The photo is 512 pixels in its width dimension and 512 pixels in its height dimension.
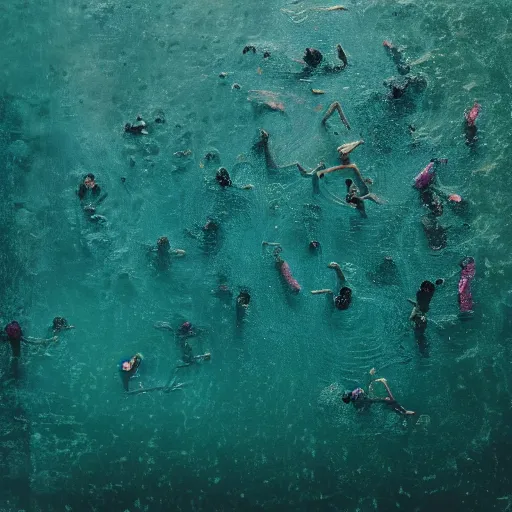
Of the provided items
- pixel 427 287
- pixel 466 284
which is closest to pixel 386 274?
pixel 427 287

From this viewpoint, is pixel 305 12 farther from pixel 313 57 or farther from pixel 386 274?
pixel 386 274

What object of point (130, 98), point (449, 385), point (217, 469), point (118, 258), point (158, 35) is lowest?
point (217, 469)

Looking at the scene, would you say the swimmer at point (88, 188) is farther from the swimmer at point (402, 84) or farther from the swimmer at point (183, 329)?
the swimmer at point (402, 84)

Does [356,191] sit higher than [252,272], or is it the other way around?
[356,191]

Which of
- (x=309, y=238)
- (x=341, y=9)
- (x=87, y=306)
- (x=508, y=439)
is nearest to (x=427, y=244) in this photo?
(x=309, y=238)

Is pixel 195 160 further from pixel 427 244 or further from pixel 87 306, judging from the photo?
pixel 427 244
